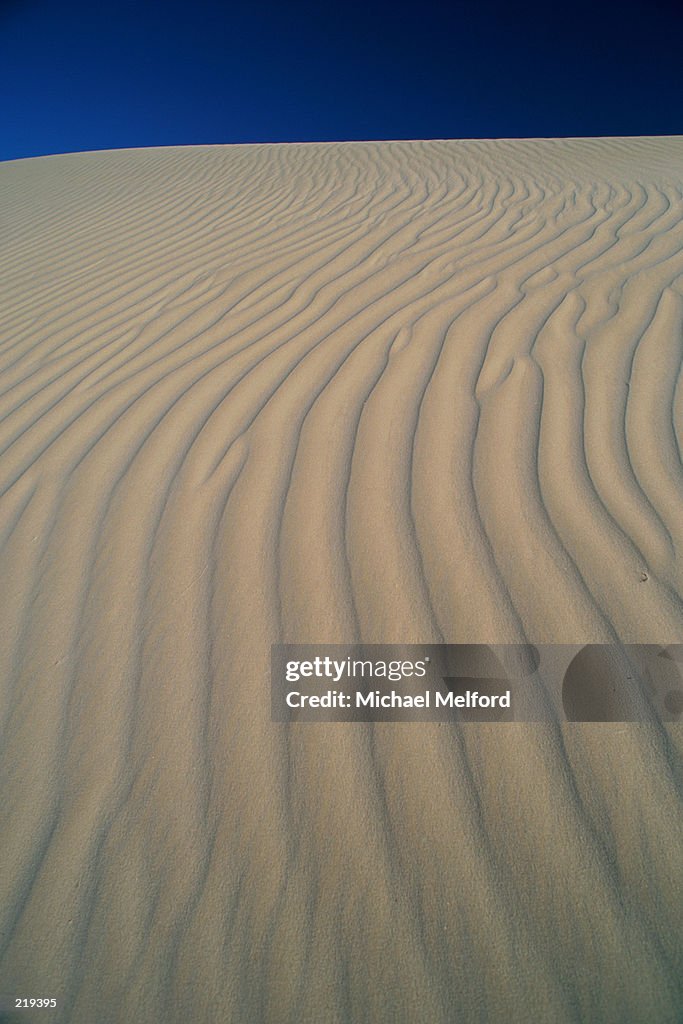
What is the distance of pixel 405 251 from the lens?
159 inches

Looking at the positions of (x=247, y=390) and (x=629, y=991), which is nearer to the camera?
(x=629, y=991)

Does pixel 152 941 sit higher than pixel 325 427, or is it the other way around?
pixel 325 427

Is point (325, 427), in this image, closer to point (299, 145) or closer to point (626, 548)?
point (626, 548)

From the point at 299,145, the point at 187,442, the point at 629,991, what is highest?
the point at 299,145

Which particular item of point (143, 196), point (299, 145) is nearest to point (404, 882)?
point (143, 196)

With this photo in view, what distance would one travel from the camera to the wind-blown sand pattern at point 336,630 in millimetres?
1077

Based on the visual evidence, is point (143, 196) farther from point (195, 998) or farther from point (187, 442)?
point (195, 998)

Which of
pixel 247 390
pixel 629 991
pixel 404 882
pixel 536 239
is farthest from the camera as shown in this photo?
pixel 536 239

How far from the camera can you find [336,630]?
1.58 meters

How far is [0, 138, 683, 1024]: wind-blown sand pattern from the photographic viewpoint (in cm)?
108

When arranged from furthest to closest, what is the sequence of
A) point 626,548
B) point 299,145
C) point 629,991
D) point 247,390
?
point 299,145 < point 247,390 < point 626,548 < point 629,991

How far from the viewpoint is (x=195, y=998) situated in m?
1.05

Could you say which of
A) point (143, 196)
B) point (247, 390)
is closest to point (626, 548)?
point (247, 390)

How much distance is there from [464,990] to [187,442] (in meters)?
1.85
